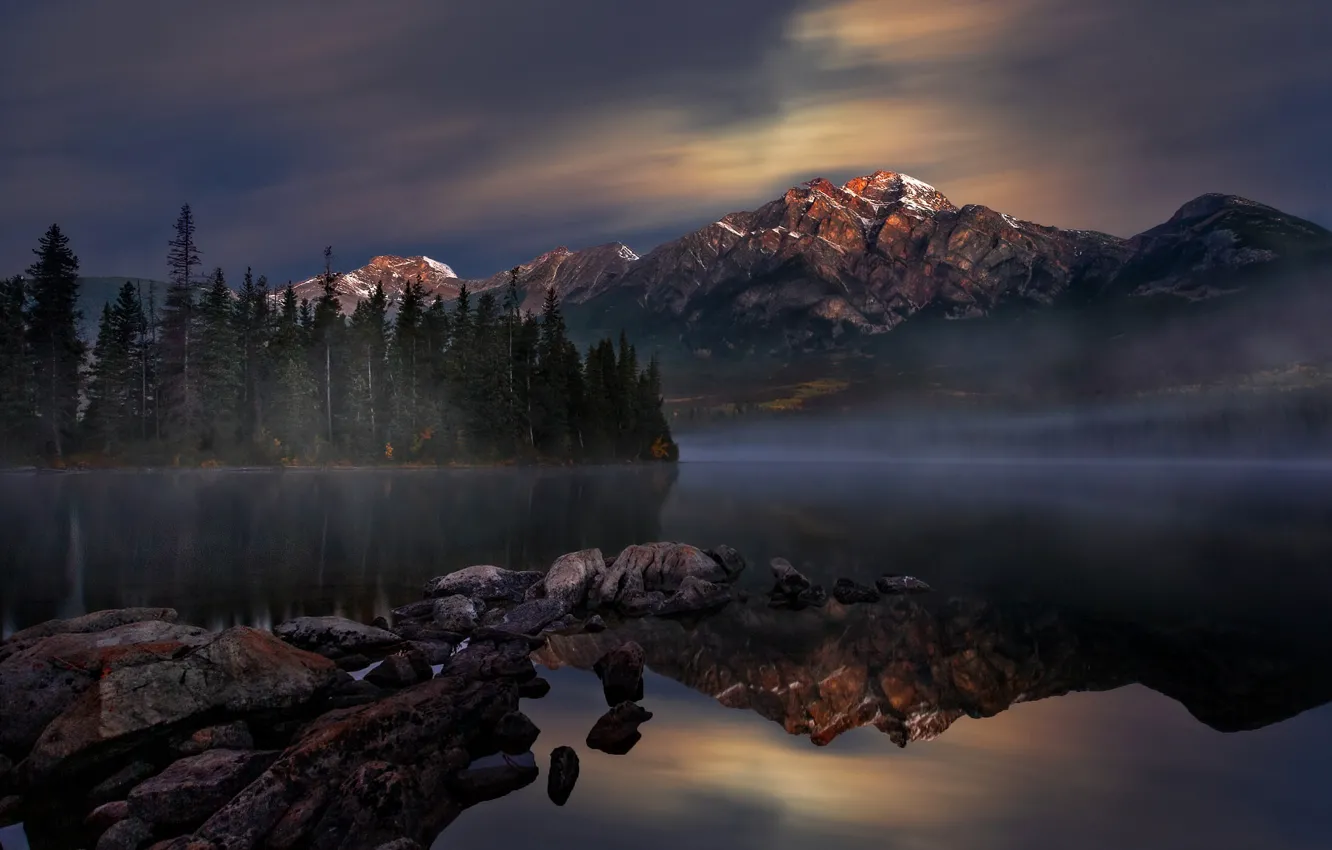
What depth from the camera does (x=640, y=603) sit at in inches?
1084

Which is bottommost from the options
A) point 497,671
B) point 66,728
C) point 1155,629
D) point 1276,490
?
point 1276,490

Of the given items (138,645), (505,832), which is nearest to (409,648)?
(138,645)

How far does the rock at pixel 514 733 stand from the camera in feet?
48.1

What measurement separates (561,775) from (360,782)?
343 cm

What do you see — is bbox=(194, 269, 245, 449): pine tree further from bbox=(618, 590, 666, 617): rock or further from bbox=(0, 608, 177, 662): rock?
bbox=(618, 590, 666, 617): rock

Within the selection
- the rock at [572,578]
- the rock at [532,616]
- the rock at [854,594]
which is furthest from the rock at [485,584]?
the rock at [854,594]

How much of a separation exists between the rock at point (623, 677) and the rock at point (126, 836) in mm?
9520

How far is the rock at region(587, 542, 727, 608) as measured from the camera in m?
28.7

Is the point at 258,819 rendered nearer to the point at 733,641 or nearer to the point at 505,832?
the point at 505,832

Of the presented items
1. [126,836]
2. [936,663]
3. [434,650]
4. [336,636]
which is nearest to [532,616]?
[434,650]

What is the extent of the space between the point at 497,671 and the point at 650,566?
44.4 ft

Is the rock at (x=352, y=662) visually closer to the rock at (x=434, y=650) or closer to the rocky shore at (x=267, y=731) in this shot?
the rocky shore at (x=267, y=731)

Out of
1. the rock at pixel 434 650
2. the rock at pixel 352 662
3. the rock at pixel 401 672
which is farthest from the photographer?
the rock at pixel 434 650

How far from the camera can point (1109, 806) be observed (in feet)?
43.8
